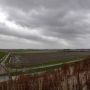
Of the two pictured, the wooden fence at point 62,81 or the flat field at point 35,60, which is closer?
the wooden fence at point 62,81

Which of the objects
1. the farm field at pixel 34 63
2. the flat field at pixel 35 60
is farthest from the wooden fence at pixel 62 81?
the flat field at pixel 35 60

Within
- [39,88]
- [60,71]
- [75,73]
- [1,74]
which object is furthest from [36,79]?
[1,74]

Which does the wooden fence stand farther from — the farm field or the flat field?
the flat field

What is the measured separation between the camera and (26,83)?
891 cm

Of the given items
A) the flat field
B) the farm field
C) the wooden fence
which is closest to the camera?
the wooden fence

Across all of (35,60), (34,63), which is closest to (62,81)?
(34,63)

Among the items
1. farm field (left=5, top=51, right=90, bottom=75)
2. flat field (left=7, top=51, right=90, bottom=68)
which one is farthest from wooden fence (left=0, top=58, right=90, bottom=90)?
flat field (left=7, top=51, right=90, bottom=68)

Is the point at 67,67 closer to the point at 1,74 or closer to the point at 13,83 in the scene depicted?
the point at 13,83

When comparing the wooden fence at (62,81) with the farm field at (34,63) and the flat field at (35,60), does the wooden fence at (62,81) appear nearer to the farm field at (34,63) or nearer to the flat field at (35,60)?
the farm field at (34,63)

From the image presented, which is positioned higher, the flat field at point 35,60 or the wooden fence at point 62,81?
the wooden fence at point 62,81

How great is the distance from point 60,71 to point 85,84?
983 mm

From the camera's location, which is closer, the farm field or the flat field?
the farm field

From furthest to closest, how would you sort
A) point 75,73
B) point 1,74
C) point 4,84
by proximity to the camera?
1. point 1,74
2. point 4,84
3. point 75,73

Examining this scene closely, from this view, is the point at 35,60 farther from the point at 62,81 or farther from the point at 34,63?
the point at 62,81
